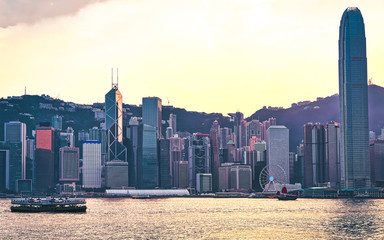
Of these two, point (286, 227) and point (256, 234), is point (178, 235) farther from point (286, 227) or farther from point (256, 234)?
point (286, 227)

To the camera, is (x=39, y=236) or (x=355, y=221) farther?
(x=355, y=221)

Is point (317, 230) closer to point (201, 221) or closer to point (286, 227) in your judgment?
point (286, 227)

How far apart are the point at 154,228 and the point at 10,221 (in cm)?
5137

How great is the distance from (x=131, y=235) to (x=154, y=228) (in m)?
19.5

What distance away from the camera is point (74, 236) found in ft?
488

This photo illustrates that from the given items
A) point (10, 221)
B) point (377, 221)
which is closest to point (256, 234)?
point (377, 221)

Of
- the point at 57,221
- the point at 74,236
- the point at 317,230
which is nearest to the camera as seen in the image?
the point at 74,236

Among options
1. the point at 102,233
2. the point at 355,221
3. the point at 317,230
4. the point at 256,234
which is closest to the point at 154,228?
the point at 102,233

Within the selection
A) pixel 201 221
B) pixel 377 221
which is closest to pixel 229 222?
pixel 201 221

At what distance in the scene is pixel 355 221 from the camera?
192m

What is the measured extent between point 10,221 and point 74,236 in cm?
5248

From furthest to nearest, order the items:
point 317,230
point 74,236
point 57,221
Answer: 1. point 57,221
2. point 317,230
3. point 74,236

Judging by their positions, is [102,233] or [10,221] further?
[10,221]

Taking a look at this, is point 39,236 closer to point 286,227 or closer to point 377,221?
point 286,227
